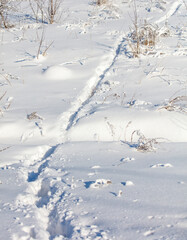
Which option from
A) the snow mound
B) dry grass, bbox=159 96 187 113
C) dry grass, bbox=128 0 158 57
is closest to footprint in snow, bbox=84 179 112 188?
dry grass, bbox=159 96 187 113

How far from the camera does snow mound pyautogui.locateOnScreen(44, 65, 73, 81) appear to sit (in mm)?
3631

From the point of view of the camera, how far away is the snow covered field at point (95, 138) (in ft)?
4.72

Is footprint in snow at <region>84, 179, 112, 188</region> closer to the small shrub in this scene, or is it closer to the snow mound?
the small shrub

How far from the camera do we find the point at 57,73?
367 cm

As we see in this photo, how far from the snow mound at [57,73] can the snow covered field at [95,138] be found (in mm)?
12

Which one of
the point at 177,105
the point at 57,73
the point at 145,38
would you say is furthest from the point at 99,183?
the point at 145,38

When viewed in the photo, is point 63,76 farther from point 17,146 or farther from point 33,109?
point 17,146

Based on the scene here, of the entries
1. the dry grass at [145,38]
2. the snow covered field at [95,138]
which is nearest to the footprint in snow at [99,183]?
the snow covered field at [95,138]

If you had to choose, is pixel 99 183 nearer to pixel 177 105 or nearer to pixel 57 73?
pixel 177 105

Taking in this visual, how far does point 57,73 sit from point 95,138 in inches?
56.8

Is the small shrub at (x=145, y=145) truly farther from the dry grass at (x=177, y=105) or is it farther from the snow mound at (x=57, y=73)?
the snow mound at (x=57, y=73)

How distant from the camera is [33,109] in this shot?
2885 millimetres

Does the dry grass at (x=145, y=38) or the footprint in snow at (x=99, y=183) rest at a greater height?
the dry grass at (x=145, y=38)

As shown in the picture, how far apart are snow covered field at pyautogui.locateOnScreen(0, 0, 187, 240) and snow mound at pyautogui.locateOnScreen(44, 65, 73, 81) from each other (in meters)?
0.01
